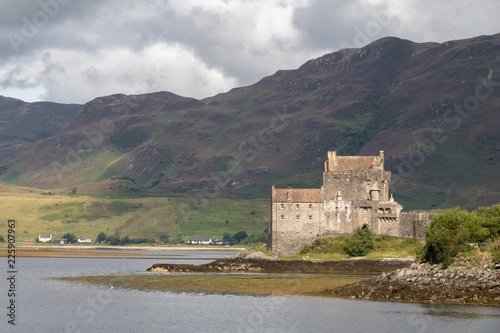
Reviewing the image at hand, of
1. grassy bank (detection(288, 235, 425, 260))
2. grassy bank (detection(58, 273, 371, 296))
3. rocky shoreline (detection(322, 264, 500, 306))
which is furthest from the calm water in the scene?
grassy bank (detection(288, 235, 425, 260))

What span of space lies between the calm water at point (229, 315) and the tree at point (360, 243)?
4035 cm

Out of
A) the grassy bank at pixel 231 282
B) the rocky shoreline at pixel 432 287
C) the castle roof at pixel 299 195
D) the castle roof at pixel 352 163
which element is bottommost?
the grassy bank at pixel 231 282

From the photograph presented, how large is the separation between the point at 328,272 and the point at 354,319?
44.0m

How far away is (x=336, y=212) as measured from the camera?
120875 mm

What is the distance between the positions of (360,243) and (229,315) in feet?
174

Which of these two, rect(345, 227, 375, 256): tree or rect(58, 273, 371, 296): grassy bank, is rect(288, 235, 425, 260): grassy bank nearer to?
rect(345, 227, 375, 256): tree

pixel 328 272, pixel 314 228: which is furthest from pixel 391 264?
pixel 314 228

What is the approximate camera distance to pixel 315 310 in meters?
66.5

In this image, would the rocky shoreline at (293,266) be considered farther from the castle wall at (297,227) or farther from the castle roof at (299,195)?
the castle roof at (299,195)

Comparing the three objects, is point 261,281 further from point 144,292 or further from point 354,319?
point 354,319

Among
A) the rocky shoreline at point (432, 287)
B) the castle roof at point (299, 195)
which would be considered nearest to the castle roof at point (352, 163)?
the castle roof at point (299, 195)

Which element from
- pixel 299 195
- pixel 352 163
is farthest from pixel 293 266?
pixel 352 163

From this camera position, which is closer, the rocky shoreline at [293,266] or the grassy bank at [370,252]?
the rocky shoreline at [293,266]

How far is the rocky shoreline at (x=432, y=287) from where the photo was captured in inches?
2613
